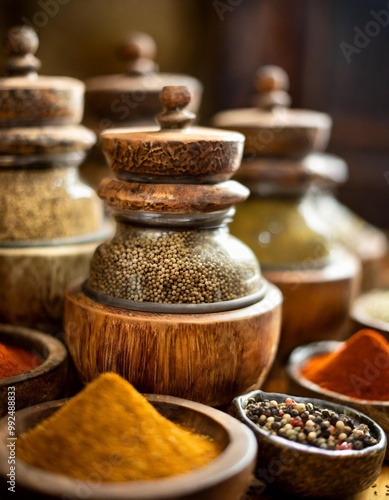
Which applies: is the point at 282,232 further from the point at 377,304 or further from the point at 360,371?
the point at 360,371

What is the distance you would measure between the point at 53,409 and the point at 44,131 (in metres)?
0.55

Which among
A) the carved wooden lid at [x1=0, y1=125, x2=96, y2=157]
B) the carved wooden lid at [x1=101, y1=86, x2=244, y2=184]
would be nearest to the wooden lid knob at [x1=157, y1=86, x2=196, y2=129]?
the carved wooden lid at [x1=101, y1=86, x2=244, y2=184]

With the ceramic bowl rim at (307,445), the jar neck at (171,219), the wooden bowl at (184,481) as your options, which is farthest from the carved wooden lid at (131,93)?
the wooden bowl at (184,481)

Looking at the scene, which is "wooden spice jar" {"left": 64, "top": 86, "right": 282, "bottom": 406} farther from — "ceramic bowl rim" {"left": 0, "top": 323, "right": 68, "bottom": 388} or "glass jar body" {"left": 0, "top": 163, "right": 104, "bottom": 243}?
"glass jar body" {"left": 0, "top": 163, "right": 104, "bottom": 243}

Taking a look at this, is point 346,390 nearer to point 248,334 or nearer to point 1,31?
point 248,334

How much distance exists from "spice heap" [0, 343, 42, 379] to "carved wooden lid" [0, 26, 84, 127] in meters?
0.41

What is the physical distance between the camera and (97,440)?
824mm

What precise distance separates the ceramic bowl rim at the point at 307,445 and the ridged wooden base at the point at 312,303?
0.32 m

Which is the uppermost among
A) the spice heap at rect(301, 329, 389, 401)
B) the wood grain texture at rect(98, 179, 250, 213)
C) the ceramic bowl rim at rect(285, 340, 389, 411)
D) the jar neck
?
the wood grain texture at rect(98, 179, 250, 213)

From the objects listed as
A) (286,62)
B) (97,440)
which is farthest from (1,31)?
(97,440)

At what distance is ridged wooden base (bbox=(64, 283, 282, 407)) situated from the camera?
989mm

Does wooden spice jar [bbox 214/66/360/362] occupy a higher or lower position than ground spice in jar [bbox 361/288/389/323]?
higher

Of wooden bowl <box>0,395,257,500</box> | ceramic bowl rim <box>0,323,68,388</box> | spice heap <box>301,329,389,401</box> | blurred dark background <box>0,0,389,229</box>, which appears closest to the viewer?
wooden bowl <box>0,395,257,500</box>

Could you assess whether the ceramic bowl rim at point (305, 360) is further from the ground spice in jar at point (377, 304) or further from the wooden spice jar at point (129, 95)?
the wooden spice jar at point (129, 95)
